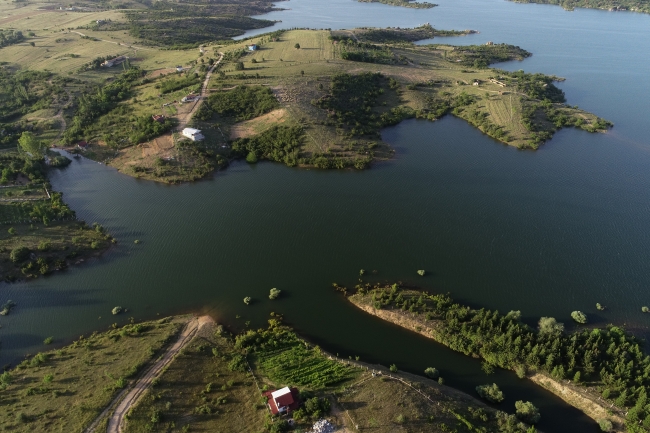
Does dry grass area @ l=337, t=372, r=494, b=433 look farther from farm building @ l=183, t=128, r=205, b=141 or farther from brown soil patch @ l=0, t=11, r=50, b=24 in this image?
brown soil patch @ l=0, t=11, r=50, b=24

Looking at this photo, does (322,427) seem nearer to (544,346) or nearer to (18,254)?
(544,346)

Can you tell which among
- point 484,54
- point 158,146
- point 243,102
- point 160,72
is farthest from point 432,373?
point 484,54

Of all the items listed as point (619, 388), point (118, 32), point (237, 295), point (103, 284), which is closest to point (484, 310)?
point (619, 388)

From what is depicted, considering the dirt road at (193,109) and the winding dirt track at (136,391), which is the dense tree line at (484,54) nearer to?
the dirt road at (193,109)

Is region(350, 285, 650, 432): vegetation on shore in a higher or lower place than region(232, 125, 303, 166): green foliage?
lower

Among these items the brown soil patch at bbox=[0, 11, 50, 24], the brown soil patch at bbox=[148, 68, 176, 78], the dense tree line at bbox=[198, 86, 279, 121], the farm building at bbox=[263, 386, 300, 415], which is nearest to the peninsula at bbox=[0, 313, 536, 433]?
the farm building at bbox=[263, 386, 300, 415]
